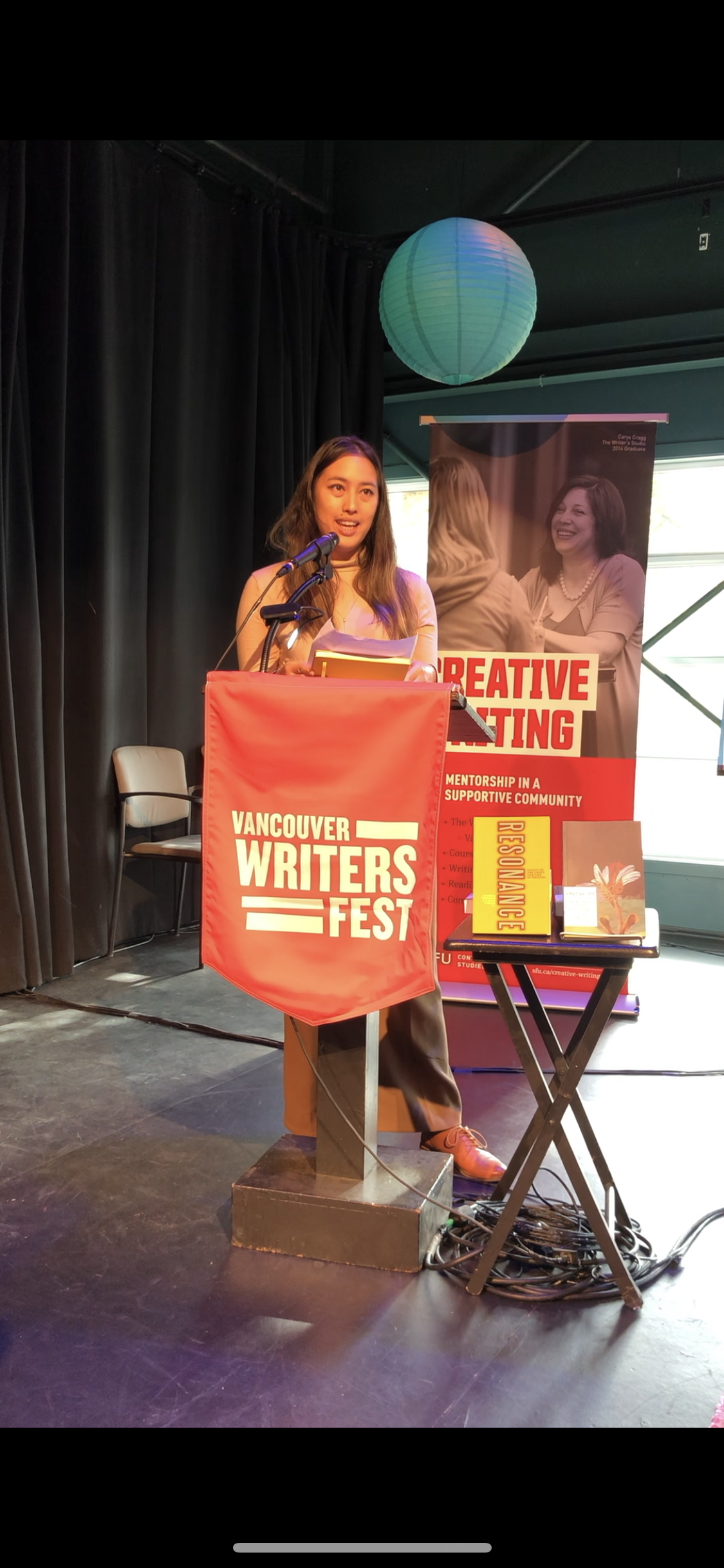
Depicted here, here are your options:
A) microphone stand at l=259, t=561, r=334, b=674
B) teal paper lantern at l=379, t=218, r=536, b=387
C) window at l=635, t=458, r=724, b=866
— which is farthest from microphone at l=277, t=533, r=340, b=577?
window at l=635, t=458, r=724, b=866

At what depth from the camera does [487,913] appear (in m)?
1.98

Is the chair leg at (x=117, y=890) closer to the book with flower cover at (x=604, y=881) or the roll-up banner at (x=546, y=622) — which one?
the roll-up banner at (x=546, y=622)

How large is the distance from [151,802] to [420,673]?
2974mm

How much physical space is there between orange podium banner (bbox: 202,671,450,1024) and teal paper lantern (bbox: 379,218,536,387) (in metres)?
2.30

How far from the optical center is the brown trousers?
2297 millimetres

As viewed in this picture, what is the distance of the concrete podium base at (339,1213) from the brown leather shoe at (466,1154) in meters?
0.23

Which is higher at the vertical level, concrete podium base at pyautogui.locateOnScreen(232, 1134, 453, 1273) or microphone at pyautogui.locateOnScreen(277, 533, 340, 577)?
microphone at pyautogui.locateOnScreen(277, 533, 340, 577)

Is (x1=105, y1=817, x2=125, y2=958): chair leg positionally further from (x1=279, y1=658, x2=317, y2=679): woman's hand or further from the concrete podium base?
(x1=279, y1=658, x2=317, y2=679): woman's hand

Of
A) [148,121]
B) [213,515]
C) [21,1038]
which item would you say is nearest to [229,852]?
[148,121]

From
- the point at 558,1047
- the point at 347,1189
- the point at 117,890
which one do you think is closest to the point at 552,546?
the point at 117,890

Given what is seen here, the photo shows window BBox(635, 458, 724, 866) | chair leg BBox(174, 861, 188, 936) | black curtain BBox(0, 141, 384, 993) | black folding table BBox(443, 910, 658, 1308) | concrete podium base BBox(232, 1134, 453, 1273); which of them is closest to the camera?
black folding table BBox(443, 910, 658, 1308)

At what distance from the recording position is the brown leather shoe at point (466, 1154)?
238 centimetres

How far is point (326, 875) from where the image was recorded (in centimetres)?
182

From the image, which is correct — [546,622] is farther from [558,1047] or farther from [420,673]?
[558,1047]
